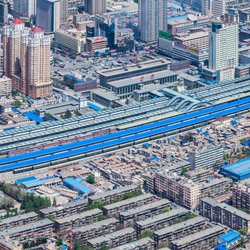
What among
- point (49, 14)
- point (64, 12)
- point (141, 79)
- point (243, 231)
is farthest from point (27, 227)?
point (64, 12)

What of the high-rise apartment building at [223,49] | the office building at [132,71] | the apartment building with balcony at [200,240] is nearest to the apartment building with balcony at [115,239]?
the apartment building with balcony at [200,240]

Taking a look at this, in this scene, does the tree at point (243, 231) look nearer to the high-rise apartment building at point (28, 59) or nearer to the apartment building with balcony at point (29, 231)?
the apartment building with balcony at point (29, 231)

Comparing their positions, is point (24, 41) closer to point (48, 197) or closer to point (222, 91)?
point (222, 91)

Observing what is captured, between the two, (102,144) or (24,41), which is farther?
(24,41)

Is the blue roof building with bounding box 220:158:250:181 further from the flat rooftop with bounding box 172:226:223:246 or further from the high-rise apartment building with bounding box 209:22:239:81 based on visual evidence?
the high-rise apartment building with bounding box 209:22:239:81

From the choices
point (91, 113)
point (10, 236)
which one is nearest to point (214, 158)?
point (91, 113)

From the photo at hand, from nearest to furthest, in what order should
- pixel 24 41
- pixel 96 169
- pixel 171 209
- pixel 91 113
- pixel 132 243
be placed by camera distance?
1. pixel 132 243
2. pixel 171 209
3. pixel 96 169
4. pixel 91 113
5. pixel 24 41
